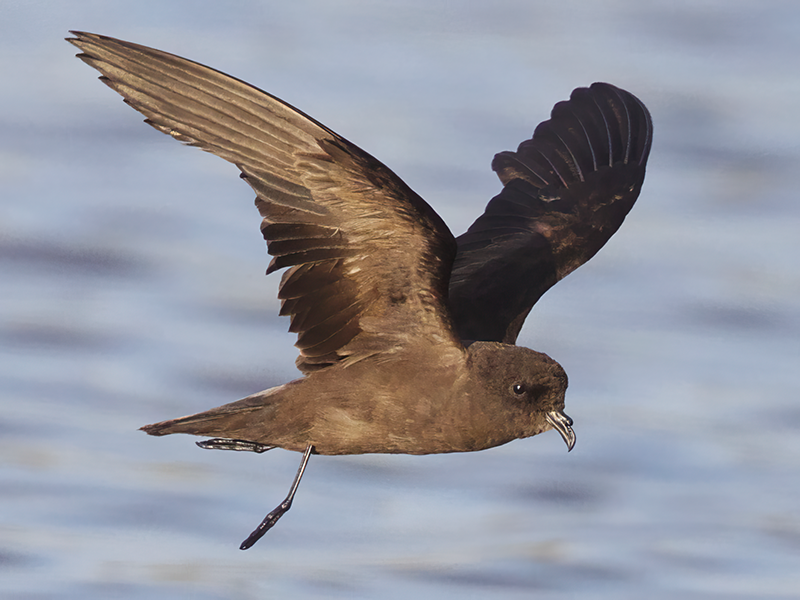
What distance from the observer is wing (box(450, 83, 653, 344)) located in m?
8.39

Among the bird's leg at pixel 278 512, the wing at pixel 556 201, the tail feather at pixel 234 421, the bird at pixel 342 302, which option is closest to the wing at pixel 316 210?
the bird at pixel 342 302

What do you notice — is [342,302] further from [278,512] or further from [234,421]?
[278,512]

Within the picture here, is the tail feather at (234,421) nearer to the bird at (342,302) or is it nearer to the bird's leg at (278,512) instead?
the bird at (342,302)

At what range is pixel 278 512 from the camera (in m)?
7.03

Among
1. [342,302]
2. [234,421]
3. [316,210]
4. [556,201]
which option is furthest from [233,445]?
[556,201]

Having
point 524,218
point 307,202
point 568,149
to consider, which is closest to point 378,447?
point 307,202

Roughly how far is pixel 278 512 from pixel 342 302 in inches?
47.6

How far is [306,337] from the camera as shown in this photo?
704cm

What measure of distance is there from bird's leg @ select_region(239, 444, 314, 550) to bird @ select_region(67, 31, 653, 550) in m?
0.01

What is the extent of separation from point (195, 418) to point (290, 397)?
1.93ft

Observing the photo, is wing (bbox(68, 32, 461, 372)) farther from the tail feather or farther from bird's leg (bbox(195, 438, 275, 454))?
bird's leg (bbox(195, 438, 275, 454))

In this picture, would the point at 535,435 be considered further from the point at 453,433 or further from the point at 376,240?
the point at 376,240

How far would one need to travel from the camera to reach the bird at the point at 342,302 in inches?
245

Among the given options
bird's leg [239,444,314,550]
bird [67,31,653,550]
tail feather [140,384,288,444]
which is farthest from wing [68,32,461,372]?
bird's leg [239,444,314,550]
